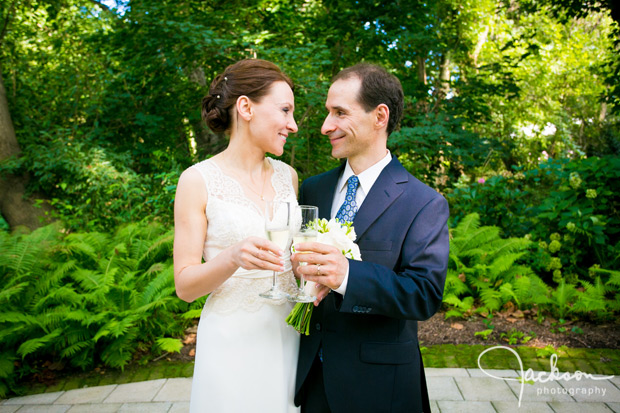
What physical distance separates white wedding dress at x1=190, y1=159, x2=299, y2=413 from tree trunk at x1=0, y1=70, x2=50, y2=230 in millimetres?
7024

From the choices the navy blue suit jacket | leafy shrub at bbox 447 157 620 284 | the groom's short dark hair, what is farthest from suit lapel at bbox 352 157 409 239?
leafy shrub at bbox 447 157 620 284

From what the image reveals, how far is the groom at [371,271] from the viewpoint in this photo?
1703 millimetres

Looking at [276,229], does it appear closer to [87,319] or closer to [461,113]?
[87,319]

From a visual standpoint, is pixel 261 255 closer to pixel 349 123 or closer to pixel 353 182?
pixel 353 182

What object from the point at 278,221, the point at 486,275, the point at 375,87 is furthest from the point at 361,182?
the point at 486,275

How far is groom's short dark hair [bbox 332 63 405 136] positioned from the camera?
221 centimetres

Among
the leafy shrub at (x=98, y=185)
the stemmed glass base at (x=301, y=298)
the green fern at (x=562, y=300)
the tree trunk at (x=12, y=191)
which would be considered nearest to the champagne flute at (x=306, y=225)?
the stemmed glass base at (x=301, y=298)

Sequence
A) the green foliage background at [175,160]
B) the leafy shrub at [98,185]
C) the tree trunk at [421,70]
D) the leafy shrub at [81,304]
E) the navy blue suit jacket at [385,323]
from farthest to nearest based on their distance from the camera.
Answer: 1. the tree trunk at [421,70]
2. the leafy shrub at [98,185]
3. the green foliage background at [175,160]
4. the leafy shrub at [81,304]
5. the navy blue suit jacket at [385,323]

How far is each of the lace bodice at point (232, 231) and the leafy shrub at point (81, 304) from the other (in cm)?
226

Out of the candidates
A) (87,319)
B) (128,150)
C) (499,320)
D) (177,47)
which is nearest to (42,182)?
(128,150)

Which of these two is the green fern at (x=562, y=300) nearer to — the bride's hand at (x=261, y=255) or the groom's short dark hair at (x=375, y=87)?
the groom's short dark hair at (x=375, y=87)

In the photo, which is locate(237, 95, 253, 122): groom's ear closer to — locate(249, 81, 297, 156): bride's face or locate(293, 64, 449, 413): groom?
locate(249, 81, 297, 156): bride's face

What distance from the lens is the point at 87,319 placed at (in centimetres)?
407

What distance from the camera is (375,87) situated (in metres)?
2.22
